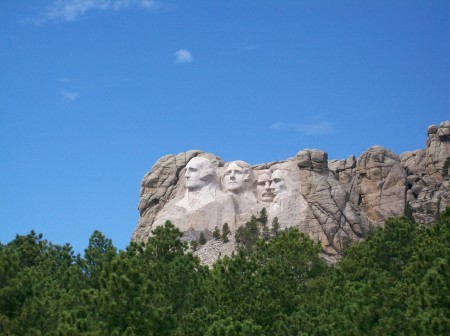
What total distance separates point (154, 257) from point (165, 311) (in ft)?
49.7

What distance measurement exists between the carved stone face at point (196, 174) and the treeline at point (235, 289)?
59.3ft

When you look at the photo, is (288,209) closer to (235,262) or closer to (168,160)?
(168,160)

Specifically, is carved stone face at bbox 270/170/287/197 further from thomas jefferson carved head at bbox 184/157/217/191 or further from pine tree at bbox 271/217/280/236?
thomas jefferson carved head at bbox 184/157/217/191

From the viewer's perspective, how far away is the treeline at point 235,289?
1683 inches

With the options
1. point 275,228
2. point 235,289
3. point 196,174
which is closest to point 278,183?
point 275,228

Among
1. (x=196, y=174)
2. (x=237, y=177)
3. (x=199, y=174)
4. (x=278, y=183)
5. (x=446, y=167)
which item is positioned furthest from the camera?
(x=196, y=174)

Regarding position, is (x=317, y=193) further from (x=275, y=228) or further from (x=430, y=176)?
(x=430, y=176)

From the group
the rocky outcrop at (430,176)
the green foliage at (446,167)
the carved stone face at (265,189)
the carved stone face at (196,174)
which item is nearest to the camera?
the rocky outcrop at (430,176)

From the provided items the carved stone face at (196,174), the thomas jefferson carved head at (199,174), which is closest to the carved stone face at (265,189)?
the thomas jefferson carved head at (199,174)

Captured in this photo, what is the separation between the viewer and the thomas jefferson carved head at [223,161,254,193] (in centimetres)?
8044

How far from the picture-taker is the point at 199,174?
81.1 meters

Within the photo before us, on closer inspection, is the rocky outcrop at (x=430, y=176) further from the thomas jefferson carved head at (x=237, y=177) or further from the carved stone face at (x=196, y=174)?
the carved stone face at (x=196, y=174)

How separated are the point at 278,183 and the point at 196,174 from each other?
5.78 meters

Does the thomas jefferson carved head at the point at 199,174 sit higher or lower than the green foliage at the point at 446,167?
higher
